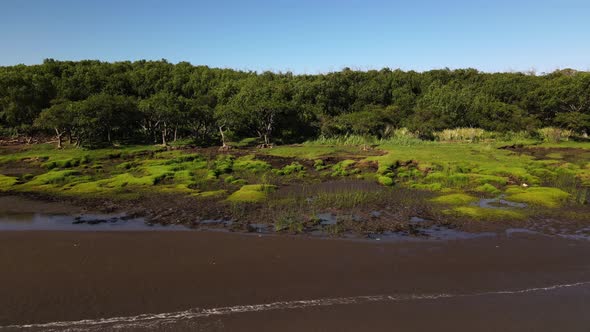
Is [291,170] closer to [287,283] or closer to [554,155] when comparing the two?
[287,283]

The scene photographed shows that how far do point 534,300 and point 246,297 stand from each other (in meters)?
8.86

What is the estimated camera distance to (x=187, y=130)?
72.3 meters

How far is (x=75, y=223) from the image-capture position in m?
22.2

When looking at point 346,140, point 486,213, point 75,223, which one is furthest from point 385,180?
point 346,140

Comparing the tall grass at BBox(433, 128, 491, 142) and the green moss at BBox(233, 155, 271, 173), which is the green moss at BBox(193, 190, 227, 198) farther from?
the tall grass at BBox(433, 128, 491, 142)

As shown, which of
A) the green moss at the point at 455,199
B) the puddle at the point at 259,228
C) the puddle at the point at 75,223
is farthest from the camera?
the green moss at the point at 455,199

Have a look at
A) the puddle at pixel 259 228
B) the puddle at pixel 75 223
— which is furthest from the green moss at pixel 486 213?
the puddle at pixel 75 223

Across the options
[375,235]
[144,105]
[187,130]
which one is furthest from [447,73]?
[375,235]

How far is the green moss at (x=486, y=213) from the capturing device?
71.8 ft

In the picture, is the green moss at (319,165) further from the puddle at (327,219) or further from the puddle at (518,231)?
the puddle at (518,231)

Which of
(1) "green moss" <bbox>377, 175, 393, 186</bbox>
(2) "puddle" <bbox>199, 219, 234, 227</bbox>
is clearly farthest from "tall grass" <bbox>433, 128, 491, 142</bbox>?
(2) "puddle" <bbox>199, 219, 234, 227</bbox>

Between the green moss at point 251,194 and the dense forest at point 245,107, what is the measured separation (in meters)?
30.3

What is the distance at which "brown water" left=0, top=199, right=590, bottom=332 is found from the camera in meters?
11.6

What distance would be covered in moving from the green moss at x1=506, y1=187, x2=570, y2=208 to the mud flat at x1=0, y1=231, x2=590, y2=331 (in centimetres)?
697
